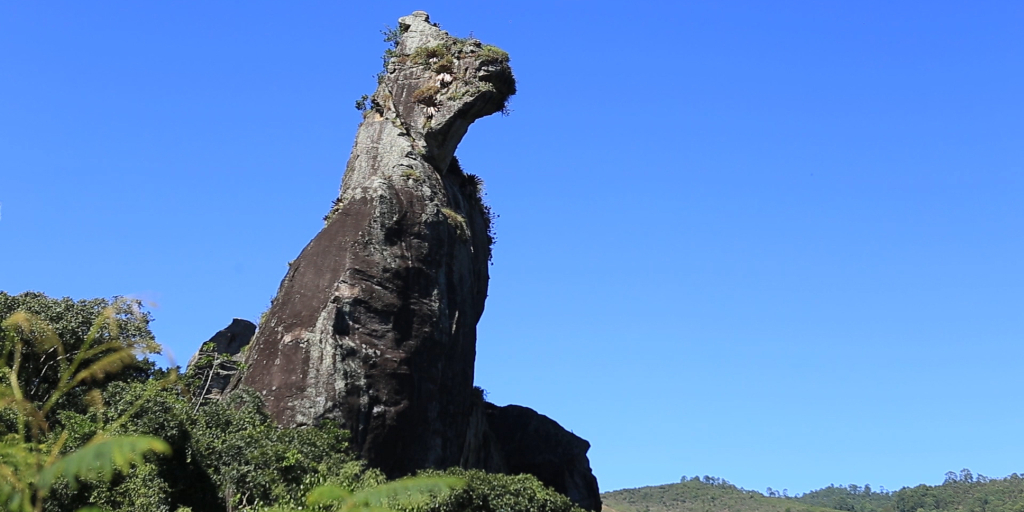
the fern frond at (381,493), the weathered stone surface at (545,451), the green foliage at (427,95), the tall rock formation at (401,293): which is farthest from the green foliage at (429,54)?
the fern frond at (381,493)

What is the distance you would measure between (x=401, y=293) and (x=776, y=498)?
153 m

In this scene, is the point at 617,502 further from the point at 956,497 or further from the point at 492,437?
the point at 492,437

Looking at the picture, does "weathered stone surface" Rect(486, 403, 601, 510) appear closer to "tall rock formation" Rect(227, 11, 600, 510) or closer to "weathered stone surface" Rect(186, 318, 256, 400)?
"tall rock formation" Rect(227, 11, 600, 510)

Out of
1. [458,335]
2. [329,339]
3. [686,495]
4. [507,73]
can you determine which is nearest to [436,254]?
[458,335]

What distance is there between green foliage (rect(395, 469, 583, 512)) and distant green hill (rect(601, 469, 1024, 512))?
349 feet

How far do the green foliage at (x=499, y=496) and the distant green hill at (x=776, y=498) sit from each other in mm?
106254

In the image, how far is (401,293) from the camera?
102 feet

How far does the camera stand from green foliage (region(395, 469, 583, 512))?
24.2 meters

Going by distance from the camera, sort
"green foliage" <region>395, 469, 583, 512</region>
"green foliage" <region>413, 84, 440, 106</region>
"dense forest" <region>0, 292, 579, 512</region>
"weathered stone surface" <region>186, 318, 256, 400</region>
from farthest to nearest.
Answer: "green foliage" <region>413, 84, 440, 106</region>
"weathered stone surface" <region>186, 318, 256, 400</region>
"green foliage" <region>395, 469, 583, 512</region>
"dense forest" <region>0, 292, 579, 512</region>

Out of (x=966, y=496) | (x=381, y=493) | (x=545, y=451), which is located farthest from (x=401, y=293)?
(x=966, y=496)

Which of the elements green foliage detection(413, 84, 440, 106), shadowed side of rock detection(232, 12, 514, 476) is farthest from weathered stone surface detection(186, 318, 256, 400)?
green foliage detection(413, 84, 440, 106)

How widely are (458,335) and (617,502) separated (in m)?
135

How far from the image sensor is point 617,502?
16288 centimetres

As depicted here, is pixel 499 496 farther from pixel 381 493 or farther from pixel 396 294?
pixel 381 493
